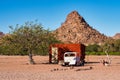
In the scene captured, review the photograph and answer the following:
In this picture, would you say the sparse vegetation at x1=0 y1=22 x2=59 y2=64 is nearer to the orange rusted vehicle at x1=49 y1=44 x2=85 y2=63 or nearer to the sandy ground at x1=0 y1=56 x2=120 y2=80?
the orange rusted vehicle at x1=49 y1=44 x2=85 y2=63

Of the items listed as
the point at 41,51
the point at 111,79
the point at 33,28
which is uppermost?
the point at 33,28

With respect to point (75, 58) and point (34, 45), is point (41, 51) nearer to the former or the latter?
point (34, 45)

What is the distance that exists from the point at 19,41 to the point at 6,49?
112 inches

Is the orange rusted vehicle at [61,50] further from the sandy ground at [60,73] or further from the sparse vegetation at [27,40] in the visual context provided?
the sandy ground at [60,73]

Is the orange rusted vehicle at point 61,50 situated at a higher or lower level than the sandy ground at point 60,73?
higher

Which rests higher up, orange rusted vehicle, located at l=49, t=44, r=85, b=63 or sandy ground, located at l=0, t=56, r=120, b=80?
orange rusted vehicle, located at l=49, t=44, r=85, b=63

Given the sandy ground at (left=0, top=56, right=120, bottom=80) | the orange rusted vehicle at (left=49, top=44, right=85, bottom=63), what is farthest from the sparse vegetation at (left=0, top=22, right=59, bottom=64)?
the sandy ground at (left=0, top=56, right=120, bottom=80)

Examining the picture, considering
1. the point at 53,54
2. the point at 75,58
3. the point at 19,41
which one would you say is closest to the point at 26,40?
the point at 19,41

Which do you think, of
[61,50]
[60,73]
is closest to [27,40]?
[61,50]

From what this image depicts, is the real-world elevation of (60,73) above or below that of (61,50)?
below

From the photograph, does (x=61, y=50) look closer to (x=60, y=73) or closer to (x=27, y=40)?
(x=27, y=40)

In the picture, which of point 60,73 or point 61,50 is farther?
point 61,50

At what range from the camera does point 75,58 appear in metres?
47.1

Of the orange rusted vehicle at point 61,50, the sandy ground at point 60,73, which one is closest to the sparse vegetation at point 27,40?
the orange rusted vehicle at point 61,50
